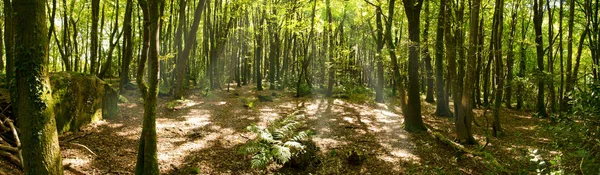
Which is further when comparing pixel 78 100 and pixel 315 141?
pixel 315 141

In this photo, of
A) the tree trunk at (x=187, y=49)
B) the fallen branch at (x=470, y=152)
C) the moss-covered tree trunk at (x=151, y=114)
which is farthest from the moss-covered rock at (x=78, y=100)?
the fallen branch at (x=470, y=152)

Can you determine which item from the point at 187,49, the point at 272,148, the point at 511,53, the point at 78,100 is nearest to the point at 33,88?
the point at 272,148

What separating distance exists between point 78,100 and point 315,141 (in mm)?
6799

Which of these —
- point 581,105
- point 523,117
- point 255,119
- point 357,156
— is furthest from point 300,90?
point 581,105

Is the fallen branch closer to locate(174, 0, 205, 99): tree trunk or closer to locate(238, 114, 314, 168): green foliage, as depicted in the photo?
locate(238, 114, 314, 168): green foliage

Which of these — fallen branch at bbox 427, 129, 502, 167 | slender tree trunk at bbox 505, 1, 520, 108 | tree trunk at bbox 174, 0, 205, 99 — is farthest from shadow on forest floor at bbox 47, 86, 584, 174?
slender tree trunk at bbox 505, 1, 520, 108

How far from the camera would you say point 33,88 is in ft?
13.1

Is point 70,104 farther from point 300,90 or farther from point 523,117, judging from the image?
point 523,117

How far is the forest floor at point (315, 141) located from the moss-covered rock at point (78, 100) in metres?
0.35

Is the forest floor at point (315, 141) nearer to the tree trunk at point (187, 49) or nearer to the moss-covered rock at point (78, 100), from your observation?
the moss-covered rock at point (78, 100)

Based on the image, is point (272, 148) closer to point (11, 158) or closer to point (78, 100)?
point (11, 158)

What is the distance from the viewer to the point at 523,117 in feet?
54.6

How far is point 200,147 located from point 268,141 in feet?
6.88

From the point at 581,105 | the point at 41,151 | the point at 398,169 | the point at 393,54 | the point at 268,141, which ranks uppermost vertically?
the point at 393,54
